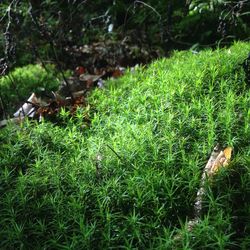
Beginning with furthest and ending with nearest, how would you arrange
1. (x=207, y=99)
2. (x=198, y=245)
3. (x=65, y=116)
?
1. (x=65, y=116)
2. (x=207, y=99)
3. (x=198, y=245)

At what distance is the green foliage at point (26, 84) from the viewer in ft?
19.1

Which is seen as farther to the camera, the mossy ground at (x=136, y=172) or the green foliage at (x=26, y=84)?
the green foliage at (x=26, y=84)

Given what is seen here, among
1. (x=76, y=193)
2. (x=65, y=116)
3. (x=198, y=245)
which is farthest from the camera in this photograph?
(x=65, y=116)

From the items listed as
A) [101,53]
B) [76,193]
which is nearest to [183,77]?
[76,193]

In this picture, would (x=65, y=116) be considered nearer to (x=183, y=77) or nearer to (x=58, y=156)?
(x=58, y=156)

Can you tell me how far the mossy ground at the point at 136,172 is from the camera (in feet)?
8.06

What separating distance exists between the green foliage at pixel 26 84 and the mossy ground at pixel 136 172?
198 centimetres

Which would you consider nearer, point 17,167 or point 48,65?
point 17,167

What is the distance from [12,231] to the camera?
2.55 m

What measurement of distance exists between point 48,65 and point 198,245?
553cm

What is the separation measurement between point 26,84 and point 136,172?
4.03m

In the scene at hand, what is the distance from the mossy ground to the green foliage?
1.98m

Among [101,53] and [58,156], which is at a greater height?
[58,156]

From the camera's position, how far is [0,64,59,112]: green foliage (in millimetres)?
5828
